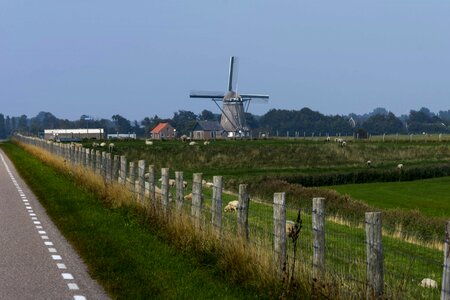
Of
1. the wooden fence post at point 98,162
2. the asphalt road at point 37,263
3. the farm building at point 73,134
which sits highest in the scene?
the wooden fence post at point 98,162

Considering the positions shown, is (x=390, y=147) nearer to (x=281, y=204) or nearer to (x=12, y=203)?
(x=12, y=203)

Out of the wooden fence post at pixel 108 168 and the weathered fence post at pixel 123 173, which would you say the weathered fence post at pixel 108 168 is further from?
the weathered fence post at pixel 123 173

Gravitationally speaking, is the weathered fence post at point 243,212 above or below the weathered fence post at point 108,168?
above

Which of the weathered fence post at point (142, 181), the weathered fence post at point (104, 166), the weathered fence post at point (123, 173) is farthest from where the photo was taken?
the weathered fence post at point (104, 166)

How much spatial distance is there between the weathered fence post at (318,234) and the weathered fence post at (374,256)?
54.6 inches

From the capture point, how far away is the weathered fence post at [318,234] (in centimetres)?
1145

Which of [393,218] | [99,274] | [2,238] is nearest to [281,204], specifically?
[99,274]

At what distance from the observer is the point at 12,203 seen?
95.7 feet

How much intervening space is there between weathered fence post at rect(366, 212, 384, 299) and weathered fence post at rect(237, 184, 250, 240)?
4.64 m

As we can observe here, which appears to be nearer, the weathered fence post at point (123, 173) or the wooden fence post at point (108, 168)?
the weathered fence post at point (123, 173)

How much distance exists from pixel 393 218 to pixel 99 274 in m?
26.8

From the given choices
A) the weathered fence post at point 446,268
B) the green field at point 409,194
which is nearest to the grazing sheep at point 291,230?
the weathered fence post at point 446,268

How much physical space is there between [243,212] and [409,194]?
48.2 m

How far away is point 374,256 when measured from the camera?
33.0ft
